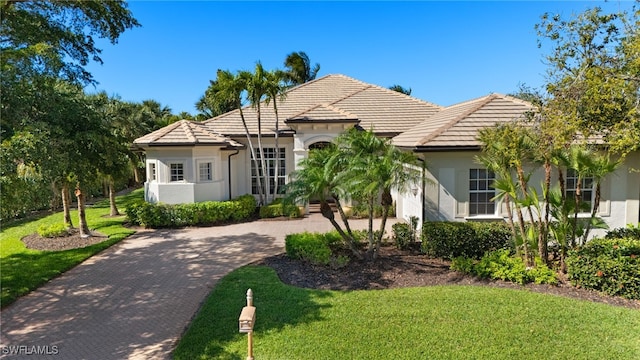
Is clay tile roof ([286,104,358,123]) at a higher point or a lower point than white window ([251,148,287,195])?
higher

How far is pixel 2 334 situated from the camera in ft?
24.4

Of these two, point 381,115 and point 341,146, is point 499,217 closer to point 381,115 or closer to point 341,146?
point 341,146

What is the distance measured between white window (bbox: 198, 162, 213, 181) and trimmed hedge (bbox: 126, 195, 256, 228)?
1537mm

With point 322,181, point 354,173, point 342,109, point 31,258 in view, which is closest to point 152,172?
point 31,258

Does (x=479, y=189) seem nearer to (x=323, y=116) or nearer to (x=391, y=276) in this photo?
(x=391, y=276)

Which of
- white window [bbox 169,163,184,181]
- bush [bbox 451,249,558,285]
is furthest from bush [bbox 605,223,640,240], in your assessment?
white window [bbox 169,163,184,181]

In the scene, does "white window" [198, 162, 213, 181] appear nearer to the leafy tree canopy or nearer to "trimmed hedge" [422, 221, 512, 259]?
the leafy tree canopy

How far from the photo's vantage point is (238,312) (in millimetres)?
7805

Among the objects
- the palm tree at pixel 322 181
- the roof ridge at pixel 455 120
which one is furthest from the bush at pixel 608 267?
the palm tree at pixel 322 181

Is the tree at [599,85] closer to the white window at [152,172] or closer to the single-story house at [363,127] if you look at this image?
the single-story house at [363,127]

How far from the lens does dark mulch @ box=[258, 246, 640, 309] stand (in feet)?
28.6

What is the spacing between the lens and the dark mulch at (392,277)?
8.72 meters

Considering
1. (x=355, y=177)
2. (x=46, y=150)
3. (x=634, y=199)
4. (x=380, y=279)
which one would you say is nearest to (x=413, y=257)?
(x=380, y=279)

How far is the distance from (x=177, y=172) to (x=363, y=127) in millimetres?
10544
